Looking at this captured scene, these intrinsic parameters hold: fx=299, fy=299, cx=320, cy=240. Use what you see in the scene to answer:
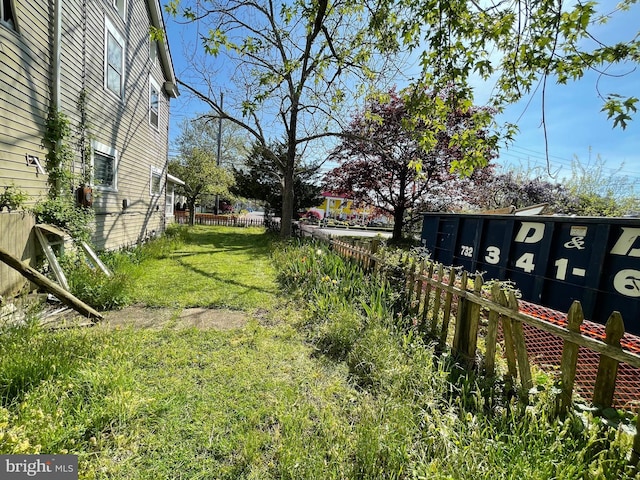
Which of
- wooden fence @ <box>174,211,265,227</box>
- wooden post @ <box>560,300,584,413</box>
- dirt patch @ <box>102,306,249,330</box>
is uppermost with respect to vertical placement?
wooden post @ <box>560,300,584,413</box>

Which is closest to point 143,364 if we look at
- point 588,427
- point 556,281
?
point 588,427

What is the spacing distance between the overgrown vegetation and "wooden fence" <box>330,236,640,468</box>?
191 mm

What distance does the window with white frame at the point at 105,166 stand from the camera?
679cm

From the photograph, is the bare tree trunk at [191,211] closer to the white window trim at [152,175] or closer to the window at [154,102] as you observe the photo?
the white window trim at [152,175]

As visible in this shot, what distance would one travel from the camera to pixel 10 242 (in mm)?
3992

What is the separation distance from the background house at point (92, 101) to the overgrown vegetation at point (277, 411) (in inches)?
106

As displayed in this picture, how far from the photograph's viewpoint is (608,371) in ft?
6.64

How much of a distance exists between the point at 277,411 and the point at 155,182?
11.9m

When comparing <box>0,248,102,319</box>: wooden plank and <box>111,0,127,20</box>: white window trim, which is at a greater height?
<box>111,0,127,20</box>: white window trim

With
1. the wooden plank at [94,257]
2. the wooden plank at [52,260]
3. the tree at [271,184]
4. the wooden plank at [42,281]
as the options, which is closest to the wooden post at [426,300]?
the wooden plank at [42,281]

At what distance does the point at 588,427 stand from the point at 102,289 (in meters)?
5.75

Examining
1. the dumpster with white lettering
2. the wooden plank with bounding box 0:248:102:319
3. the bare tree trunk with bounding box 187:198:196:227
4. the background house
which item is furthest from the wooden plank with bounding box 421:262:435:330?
the bare tree trunk with bounding box 187:198:196:227

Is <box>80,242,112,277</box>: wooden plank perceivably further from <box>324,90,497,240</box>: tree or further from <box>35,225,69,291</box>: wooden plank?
<box>324,90,497,240</box>: tree

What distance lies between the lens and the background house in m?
4.28
